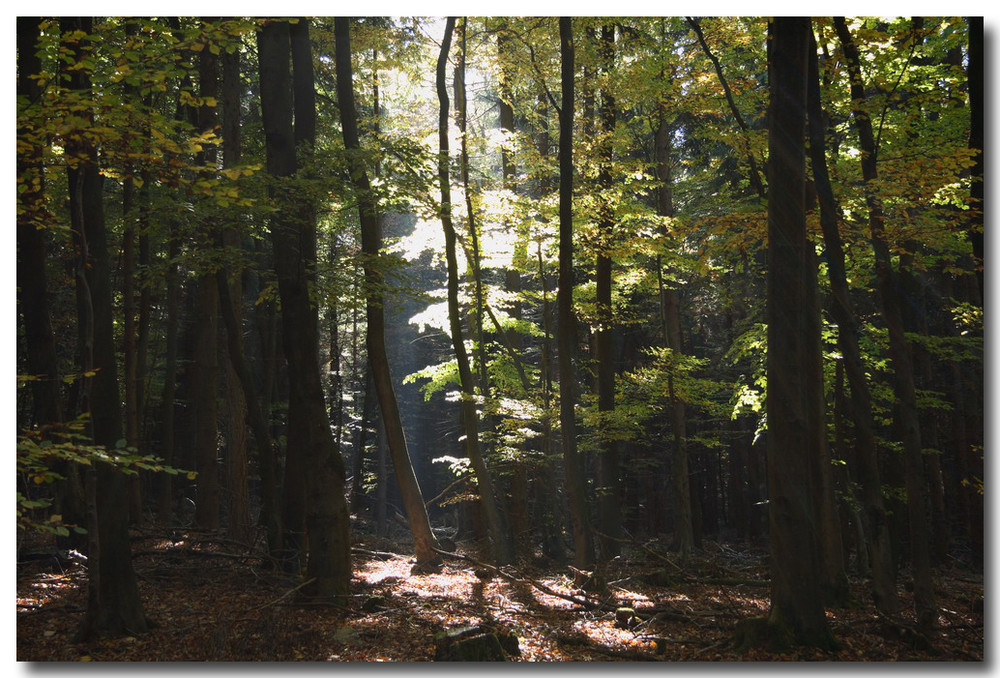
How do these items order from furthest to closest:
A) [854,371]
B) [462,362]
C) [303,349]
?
[462,362] → [303,349] → [854,371]

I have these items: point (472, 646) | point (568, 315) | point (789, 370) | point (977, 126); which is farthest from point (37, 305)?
point (977, 126)

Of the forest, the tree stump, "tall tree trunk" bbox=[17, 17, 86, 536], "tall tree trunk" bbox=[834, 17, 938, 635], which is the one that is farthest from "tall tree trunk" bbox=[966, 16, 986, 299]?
"tall tree trunk" bbox=[17, 17, 86, 536]

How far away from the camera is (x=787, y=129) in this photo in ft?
16.4

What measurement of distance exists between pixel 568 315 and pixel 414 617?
4034 mm

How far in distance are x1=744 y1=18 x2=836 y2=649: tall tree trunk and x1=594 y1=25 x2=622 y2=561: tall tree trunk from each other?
483 centimetres

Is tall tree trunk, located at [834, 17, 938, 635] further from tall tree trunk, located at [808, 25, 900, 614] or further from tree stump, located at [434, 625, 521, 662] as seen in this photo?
tree stump, located at [434, 625, 521, 662]

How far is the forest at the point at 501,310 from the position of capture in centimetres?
494

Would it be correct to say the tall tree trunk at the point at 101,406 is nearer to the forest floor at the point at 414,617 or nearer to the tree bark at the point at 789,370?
the forest floor at the point at 414,617

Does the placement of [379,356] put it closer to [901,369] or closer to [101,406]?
[101,406]

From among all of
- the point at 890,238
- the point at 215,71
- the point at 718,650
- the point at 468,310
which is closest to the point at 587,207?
the point at 468,310

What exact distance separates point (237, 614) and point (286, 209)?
3.63 metres

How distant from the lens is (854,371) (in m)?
6.53
